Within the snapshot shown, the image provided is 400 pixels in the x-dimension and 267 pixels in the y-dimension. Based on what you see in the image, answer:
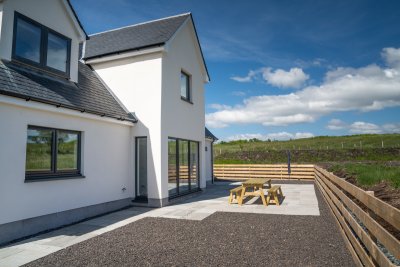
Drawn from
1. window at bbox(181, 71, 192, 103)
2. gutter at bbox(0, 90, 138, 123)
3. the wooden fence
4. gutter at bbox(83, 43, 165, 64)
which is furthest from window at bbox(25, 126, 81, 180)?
the wooden fence

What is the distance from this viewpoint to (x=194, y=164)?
542 inches

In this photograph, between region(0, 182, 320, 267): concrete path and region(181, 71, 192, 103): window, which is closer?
region(0, 182, 320, 267): concrete path

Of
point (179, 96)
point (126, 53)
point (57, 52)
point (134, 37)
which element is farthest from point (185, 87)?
point (57, 52)

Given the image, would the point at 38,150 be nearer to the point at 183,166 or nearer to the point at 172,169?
Result: the point at 172,169

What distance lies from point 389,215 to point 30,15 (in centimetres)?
939

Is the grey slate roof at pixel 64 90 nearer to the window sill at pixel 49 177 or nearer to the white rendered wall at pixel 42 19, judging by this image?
the white rendered wall at pixel 42 19

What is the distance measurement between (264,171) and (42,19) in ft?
57.7

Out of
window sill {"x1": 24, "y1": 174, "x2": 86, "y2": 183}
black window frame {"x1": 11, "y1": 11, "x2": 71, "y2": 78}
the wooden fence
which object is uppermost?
black window frame {"x1": 11, "y1": 11, "x2": 71, "y2": 78}

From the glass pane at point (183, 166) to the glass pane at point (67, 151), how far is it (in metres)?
4.60

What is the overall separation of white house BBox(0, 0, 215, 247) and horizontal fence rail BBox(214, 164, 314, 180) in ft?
28.3

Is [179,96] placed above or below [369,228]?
above

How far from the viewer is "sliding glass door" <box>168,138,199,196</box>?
11422mm

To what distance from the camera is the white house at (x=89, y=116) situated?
6832 mm

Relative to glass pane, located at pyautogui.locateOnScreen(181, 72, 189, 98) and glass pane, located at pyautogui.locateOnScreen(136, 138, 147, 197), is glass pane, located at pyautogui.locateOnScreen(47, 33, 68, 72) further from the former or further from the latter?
glass pane, located at pyautogui.locateOnScreen(181, 72, 189, 98)
